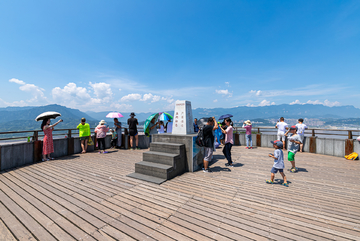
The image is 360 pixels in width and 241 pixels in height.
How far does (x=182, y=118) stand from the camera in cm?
722

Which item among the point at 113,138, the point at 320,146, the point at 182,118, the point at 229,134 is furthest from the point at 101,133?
the point at 320,146

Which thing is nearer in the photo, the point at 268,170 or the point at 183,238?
the point at 183,238

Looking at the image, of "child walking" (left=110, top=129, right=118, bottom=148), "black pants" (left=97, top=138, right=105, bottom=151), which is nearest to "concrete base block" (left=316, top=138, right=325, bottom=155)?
"child walking" (left=110, top=129, right=118, bottom=148)

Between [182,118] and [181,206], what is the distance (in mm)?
4107

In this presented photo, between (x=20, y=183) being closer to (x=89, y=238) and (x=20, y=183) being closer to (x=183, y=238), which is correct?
(x=89, y=238)

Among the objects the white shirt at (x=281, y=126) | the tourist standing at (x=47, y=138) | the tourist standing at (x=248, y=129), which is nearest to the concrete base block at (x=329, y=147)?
the white shirt at (x=281, y=126)

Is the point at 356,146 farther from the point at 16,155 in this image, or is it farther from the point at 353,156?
the point at 16,155

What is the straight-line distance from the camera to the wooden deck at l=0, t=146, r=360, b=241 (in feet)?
9.40

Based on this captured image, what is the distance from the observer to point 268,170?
251 inches

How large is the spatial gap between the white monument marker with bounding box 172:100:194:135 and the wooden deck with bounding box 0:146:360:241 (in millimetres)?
1999

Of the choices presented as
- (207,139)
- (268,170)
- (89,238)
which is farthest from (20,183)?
(268,170)

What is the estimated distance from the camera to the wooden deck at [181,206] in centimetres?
287

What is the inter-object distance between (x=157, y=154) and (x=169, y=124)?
655 cm

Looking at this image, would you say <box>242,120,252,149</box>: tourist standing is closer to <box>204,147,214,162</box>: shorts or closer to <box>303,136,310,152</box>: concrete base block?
<box>303,136,310,152</box>: concrete base block
